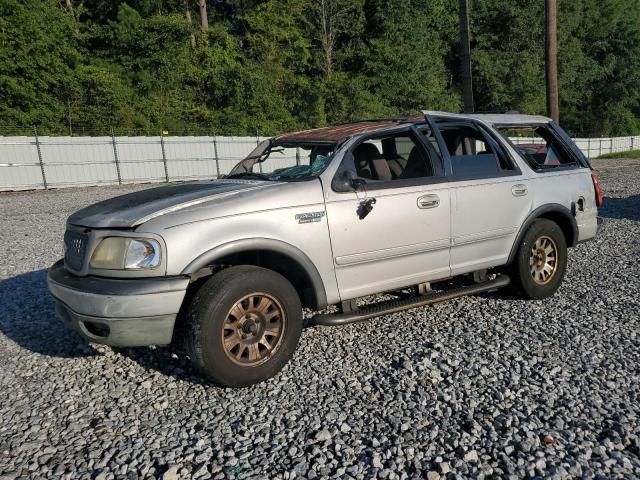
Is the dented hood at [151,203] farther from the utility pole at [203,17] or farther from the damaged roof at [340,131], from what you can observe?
the utility pole at [203,17]

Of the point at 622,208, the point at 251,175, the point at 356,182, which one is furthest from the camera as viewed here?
the point at 622,208

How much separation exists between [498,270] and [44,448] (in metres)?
4.08

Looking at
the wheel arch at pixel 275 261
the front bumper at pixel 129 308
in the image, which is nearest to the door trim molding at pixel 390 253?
the wheel arch at pixel 275 261

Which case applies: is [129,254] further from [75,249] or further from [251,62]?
[251,62]

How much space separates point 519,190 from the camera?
4930 millimetres

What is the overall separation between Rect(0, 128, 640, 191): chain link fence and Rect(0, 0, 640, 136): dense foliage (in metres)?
3.11

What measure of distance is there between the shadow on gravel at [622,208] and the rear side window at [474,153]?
615 cm

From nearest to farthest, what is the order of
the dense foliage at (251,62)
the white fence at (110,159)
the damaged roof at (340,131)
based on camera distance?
the damaged roof at (340,131), the white fence at (110,159), the dense foliage at (251,62)

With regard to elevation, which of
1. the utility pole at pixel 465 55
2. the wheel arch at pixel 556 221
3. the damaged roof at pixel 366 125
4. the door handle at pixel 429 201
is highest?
the utility pole at pixel 465 55

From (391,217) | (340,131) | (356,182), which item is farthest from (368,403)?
(340,131)

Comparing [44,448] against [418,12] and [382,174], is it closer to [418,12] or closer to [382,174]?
[382,174]

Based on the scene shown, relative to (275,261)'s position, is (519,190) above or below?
above

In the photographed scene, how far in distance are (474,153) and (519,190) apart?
54 centimetres

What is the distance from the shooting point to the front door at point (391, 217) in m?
3.94
